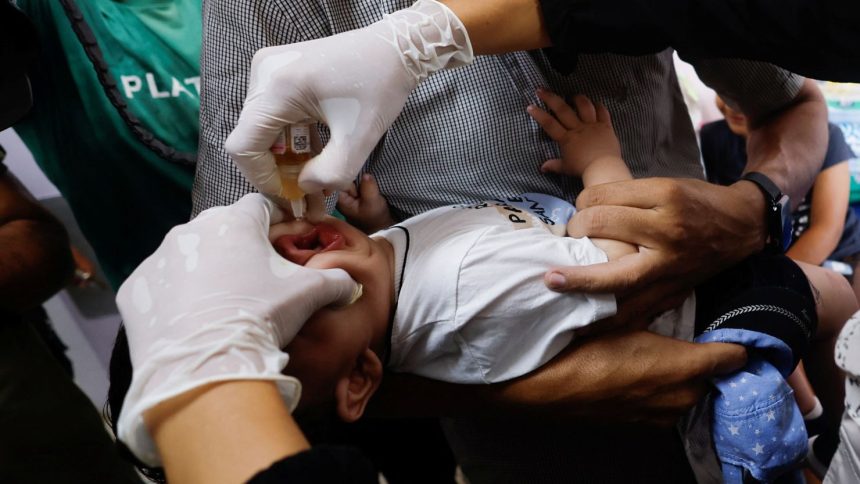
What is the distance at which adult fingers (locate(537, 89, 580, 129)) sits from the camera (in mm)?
1256

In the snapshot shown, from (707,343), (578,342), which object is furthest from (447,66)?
(707,343)

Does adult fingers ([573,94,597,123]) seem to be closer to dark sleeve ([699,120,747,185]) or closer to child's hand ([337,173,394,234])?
child's hand ([337,173,394,234])

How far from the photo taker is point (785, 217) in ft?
4.48

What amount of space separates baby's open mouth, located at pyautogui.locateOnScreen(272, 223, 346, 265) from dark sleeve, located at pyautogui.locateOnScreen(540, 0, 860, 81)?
0.53m

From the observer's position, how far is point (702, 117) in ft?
10.2

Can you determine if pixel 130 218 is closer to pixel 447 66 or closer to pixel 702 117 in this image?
pixel 447 66

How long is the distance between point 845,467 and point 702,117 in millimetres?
2463

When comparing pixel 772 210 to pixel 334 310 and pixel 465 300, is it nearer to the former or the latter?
pixel 465 300

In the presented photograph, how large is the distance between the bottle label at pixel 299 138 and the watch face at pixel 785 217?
3.33ft

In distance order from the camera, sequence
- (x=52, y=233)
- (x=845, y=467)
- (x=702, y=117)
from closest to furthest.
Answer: (x=845, y=467) → (x=52, y=233) → (x=702, y=117)

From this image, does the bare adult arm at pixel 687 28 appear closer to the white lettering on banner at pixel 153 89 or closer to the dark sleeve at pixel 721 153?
the white lettering on banner at pixel 153 89

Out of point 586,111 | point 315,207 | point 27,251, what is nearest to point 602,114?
point 586,111

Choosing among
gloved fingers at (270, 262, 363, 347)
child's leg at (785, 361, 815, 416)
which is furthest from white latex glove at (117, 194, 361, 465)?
child's leg at (785, 361, 815, 416)

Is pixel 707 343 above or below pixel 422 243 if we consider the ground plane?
below
